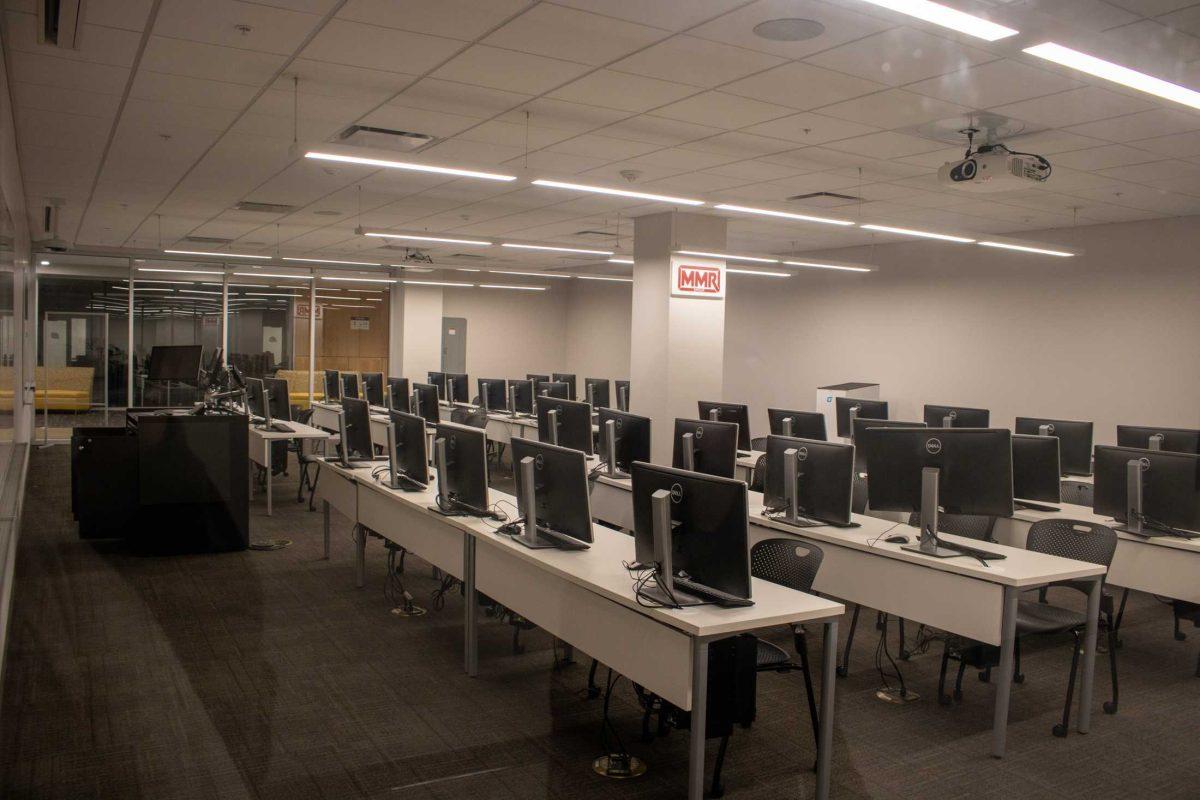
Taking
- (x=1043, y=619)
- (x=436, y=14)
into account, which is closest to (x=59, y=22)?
(x=436, y=14)

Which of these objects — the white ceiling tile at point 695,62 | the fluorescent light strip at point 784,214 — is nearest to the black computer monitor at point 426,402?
the fluorescent light strip at point 784,214

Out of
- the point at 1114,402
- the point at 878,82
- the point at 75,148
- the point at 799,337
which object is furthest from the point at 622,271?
the point at 878,82

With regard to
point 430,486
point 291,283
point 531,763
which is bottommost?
point 531,763

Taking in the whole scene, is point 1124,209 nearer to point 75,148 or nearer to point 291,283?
point 75,148

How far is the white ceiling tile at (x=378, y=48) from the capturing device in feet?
13.6

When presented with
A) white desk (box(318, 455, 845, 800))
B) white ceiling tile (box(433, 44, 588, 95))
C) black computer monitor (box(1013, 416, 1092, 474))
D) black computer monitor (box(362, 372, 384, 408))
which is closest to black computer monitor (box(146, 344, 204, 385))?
black computer monitor (box(362, 372, 384, 408))

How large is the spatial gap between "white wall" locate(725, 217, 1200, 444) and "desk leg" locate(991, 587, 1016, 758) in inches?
251

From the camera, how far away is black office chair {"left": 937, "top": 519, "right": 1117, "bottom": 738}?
13.0 feet

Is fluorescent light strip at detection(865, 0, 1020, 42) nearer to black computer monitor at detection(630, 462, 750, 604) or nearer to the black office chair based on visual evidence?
black computer monitor at detection(630, 462, 750, 604)

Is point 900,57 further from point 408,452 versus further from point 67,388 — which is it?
point 67,388

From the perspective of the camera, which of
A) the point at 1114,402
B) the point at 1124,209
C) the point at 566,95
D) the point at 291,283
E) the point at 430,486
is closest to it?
the point at 566,95

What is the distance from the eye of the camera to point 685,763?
3.54 m

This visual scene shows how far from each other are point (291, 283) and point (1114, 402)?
13076 mm

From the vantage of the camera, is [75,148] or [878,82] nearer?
[878,82]
